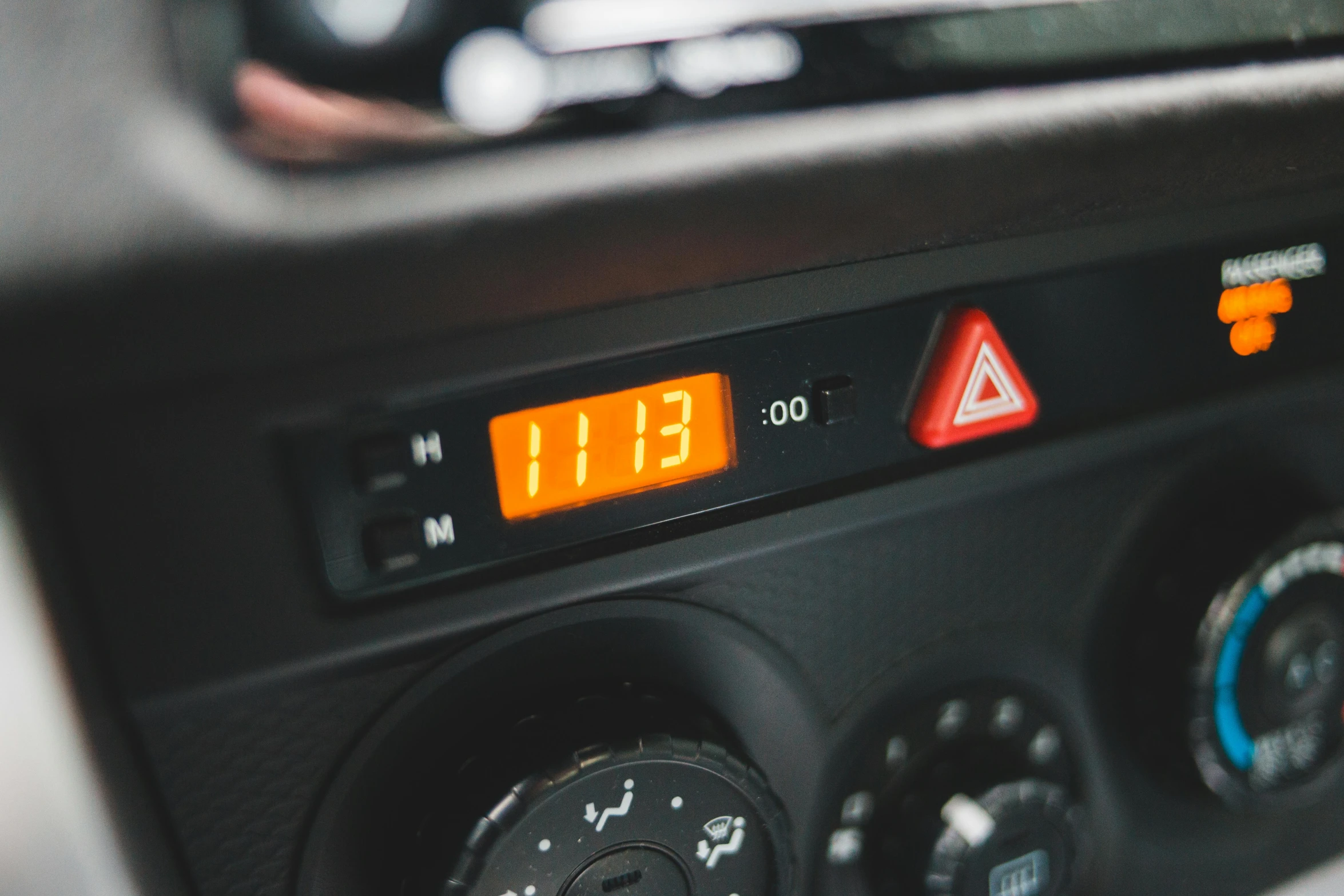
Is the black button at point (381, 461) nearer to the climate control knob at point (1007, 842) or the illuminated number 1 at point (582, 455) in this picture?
the illuminated number 1 at point (582, 455)

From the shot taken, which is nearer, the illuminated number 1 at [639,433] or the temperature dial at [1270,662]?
the illuminated number 1 at [639,433]

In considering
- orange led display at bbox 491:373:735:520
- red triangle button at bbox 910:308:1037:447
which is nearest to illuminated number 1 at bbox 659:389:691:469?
orange led display at bbox 491:373:735:520

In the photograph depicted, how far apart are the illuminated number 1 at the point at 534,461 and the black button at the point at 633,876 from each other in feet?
0.47

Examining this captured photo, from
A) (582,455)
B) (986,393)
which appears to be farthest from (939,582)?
(582,455)

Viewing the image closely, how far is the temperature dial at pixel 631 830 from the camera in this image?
372 millimetres

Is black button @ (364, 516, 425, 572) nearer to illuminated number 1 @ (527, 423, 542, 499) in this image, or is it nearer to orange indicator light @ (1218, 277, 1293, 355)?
illuminated number 1 @ (527, 423, 542, 499)

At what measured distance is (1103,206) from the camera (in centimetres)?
41

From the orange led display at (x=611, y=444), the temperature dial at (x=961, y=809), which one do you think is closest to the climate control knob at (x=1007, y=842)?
the temperature dial at (x=961, y=809)

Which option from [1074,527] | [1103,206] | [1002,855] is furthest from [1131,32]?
[1002,855]

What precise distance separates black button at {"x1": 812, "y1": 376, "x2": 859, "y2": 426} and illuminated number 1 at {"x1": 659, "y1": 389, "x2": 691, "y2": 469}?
53 mm

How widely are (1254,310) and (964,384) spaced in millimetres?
175

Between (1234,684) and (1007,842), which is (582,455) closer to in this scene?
(1007,842)

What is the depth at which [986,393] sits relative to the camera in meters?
0.43

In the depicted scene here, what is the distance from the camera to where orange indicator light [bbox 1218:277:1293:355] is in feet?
1.59
